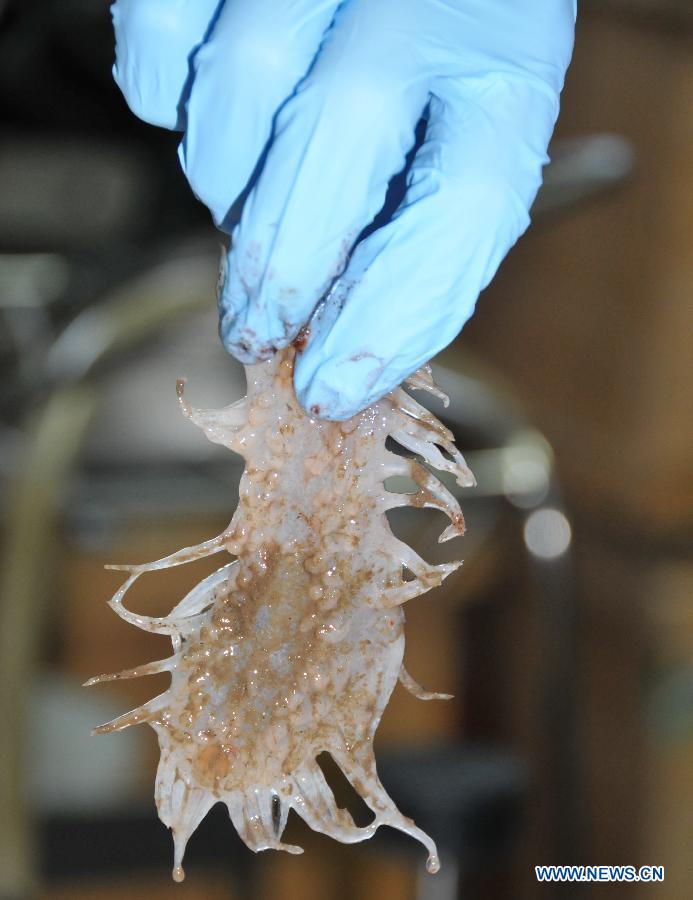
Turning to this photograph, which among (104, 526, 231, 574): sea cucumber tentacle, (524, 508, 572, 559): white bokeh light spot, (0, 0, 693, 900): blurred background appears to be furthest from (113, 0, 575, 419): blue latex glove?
(524, 508, 572, 559): white bokeh light spot

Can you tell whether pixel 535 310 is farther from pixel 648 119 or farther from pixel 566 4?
pixel 566 4

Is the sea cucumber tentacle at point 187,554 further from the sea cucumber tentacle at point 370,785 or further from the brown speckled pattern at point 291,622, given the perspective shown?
the sea cucumber tentacle at point 370,785

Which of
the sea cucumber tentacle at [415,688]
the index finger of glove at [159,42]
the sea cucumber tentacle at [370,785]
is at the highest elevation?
the index finger of glove at [159,42]

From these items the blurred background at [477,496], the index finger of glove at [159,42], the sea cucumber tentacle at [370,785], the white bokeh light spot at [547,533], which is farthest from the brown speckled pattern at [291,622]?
the white bokeh light spot at [547,533]

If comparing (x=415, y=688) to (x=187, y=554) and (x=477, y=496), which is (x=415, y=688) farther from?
(x=477, y=496)

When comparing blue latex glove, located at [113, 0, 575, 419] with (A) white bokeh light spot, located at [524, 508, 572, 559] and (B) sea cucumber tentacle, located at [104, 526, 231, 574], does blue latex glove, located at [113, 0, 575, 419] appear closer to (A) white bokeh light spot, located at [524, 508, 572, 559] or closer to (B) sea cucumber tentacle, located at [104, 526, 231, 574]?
(B) sea cucumber tentacle, located at [104, 526, 231, 574]

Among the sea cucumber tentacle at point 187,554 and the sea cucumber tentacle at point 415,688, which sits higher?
the sea cucumber tentacle at point 187,554
